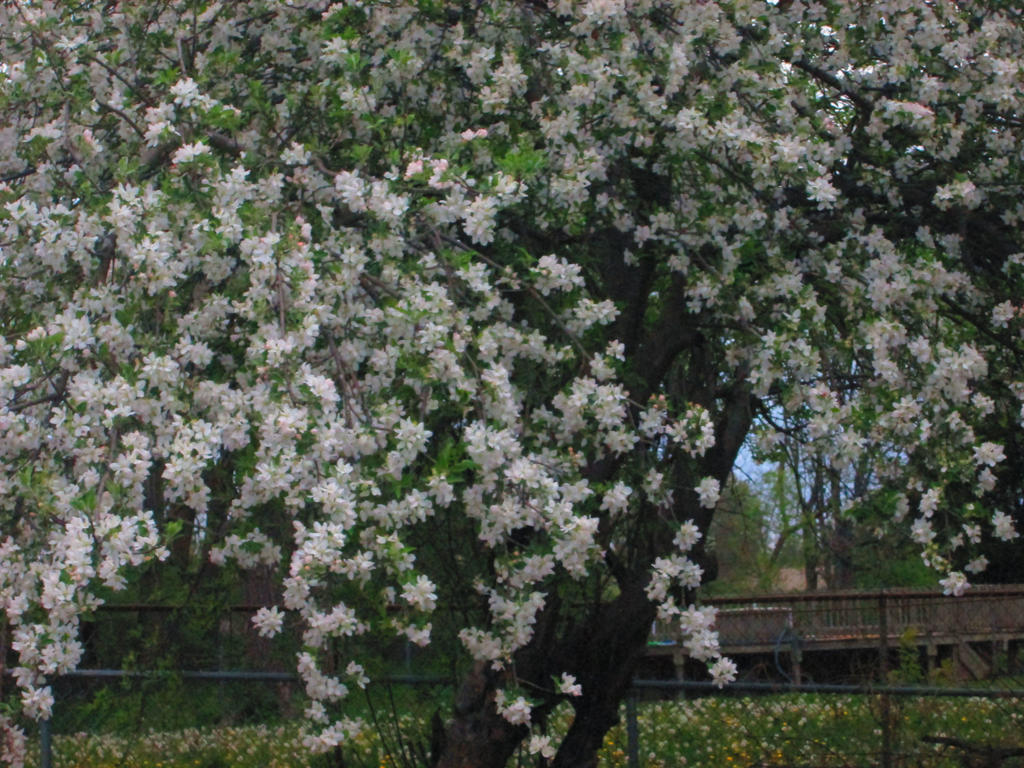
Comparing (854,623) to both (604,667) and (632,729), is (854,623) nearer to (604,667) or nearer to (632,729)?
(632,729)

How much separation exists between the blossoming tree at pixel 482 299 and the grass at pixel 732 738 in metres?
1.11

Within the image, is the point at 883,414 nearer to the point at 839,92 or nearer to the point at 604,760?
the point at 839,92

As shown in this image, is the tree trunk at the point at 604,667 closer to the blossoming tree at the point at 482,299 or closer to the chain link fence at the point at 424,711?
the blossoming tree at the point at 482,299

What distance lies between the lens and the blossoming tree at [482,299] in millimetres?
4055

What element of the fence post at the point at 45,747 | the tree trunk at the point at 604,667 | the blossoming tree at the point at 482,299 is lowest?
the fence post at the point at 45,747

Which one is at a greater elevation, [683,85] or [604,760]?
[683,85]

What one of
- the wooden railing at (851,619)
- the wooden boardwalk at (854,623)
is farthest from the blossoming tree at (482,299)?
the wooden railing at (851,619)

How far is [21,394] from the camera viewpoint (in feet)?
13.8

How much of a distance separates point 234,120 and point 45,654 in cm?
192

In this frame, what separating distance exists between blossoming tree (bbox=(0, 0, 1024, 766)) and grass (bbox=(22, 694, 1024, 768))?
1110 millimetres

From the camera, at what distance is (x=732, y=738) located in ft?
25.6

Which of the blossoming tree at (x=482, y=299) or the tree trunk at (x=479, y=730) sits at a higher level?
the blossoming tree at (x=482, y=299)

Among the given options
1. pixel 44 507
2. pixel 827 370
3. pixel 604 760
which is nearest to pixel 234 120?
pixel 44 507

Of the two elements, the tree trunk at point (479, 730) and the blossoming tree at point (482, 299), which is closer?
the blossoming tree at point (482, 299)
